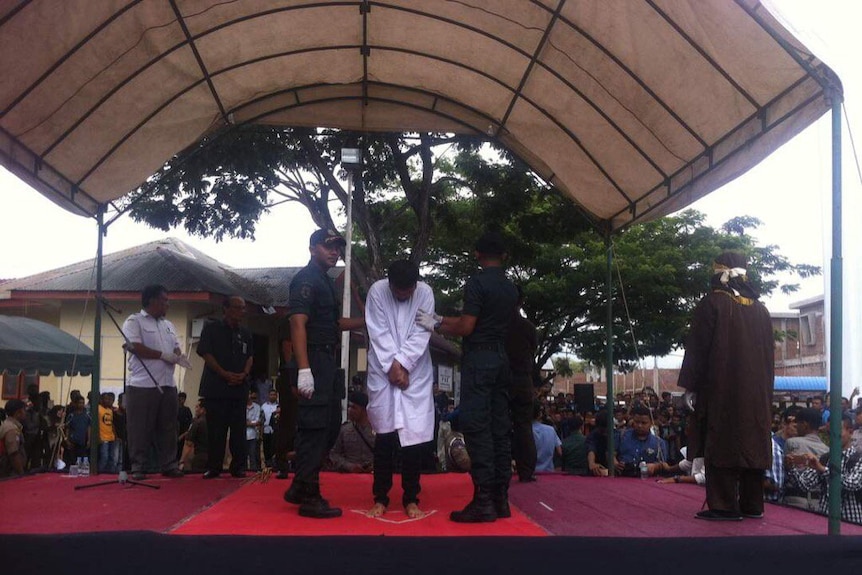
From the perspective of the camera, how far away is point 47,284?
63.0 feet

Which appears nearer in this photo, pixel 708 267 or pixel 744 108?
pixel 744 108

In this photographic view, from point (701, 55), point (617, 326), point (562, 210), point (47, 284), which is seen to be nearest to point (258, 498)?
point (701, 55)

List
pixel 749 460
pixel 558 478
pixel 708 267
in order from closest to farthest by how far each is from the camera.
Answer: pixel 749 460
pixel 558 478
pixel 708 267

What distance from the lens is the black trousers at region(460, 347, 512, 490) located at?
5.29 meters

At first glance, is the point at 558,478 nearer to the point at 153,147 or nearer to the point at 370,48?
the point at 370,48

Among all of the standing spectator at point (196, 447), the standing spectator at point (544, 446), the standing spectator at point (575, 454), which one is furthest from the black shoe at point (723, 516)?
the standing spectator at point (196, 447)

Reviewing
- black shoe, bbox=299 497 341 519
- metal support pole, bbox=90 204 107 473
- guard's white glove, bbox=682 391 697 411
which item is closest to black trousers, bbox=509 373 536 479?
guard's white glove, bbox=682 391 697 411

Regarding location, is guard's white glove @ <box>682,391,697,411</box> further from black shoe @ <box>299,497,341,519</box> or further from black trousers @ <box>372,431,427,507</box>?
black shoe @ <box>299,497,341,519</box>

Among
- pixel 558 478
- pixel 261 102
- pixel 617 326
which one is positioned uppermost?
pixel 261 102

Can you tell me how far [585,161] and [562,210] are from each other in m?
8.66

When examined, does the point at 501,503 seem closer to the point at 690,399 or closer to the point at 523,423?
the point at 690,399

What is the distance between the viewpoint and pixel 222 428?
7691mm

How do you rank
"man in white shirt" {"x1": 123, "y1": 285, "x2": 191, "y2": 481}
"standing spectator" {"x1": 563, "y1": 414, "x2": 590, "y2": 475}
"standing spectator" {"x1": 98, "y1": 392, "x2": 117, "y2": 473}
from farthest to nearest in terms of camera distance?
"standing spectator" {"x1": 98, "y1": 392, "x2": 117, "y2": 473}
"standing spectator" {"x1": 563, "y1": 414, "x2": 590, "y2": 475}
"man in white shirt" {"x1": 123, "y1": 285, "x2": 191, "y2": 481}

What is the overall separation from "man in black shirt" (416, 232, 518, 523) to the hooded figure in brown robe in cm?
140
